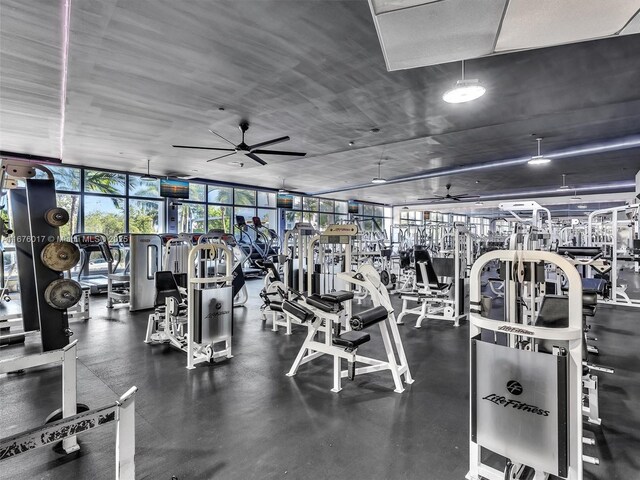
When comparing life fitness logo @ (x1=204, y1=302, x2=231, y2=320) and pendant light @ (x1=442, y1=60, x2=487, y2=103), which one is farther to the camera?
life fitness logo @ (x1=204, y1=302, x2=231, y2=320)

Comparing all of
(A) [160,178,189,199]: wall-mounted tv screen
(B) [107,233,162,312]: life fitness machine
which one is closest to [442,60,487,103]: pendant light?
(B) [107,233,162,312]: life fitness machine

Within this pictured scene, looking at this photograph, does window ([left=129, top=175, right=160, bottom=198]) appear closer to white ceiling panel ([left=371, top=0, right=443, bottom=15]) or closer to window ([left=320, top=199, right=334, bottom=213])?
window ([left=320, top=199, right=334, bottom=213])

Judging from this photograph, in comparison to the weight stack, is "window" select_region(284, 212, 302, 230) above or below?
above

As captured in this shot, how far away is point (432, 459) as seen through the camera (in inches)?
80.2

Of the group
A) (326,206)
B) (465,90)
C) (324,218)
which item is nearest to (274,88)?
(465,90)

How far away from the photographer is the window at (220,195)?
452 inches

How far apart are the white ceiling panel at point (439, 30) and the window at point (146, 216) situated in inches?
355

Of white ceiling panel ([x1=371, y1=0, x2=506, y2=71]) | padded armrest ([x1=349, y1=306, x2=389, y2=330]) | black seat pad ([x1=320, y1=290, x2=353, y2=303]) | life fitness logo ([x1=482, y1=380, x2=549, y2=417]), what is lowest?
life fitness logo ([x1=482, y1=380, x2=549, y2=417])

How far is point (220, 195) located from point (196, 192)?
33.1 inches

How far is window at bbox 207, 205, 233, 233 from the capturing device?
1150 cm

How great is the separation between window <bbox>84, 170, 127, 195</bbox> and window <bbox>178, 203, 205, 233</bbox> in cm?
174

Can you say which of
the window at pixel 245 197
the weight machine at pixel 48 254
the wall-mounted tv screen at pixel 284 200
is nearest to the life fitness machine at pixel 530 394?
the weight machine at pixel 48 254

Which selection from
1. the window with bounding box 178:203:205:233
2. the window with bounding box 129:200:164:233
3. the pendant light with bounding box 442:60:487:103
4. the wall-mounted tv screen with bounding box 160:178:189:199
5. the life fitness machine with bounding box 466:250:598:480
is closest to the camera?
the life fitness machine with bounding box 466:250:598:480

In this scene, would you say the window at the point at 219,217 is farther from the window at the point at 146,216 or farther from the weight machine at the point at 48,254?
the weight machine at the point at 48,254
